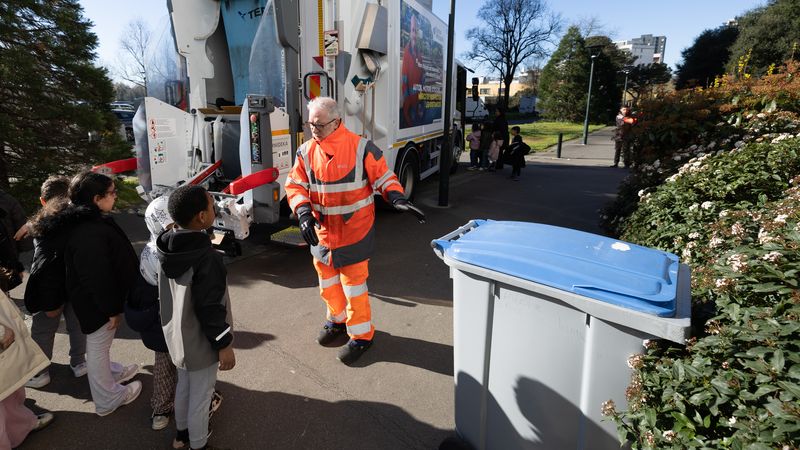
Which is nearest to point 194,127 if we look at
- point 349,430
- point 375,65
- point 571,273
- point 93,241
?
point 375,65

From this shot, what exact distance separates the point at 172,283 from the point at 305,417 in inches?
43.8

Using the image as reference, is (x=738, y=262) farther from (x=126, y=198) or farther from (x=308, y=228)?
(x=126, y=198)

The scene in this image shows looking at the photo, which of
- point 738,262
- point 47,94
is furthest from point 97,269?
point 47,94

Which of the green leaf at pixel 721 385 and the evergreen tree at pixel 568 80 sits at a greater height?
Answer: the evergreen tree at pixel 568 80

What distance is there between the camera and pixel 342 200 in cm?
303

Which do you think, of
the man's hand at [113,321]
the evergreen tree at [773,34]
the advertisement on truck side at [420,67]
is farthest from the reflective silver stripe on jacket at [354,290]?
the evergreen tree at [773,34]

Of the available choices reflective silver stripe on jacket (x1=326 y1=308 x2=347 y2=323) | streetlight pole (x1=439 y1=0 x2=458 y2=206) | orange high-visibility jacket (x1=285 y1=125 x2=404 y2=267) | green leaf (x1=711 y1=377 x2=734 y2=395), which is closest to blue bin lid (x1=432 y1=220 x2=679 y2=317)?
green leaf (x1=711 y1=377 x2=734 y2=395)

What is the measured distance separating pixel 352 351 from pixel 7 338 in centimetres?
Result: 182

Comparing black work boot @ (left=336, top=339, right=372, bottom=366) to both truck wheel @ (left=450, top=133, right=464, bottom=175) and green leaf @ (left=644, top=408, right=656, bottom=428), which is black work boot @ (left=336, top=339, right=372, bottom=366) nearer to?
green leaf @ (left=644, top=408, right=656, bottom=428)

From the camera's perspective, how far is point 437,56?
8172 millimetres

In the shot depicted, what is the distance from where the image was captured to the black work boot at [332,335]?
10.9 feet

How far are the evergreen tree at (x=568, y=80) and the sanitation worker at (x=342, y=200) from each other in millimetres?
33696

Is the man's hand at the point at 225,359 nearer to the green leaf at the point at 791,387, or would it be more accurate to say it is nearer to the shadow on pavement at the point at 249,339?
the shadow on pavement at the point at 249,339

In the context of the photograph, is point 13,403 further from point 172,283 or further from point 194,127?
point 194,127
